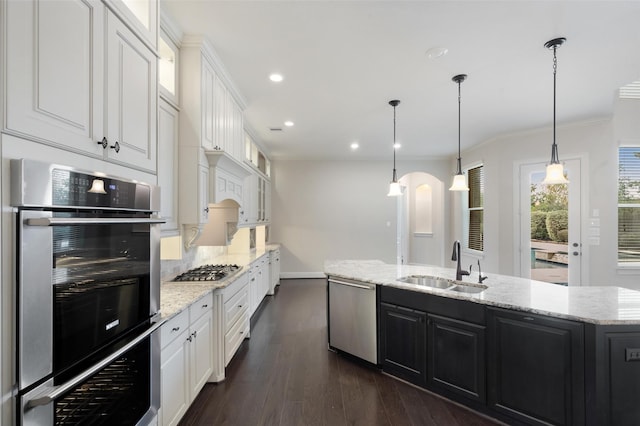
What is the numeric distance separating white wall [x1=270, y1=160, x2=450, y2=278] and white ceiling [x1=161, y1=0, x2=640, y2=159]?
108 inches

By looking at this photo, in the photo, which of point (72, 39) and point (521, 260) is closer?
point (72, 39)

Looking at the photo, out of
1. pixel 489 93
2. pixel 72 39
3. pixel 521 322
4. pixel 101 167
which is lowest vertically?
pixel 521 322

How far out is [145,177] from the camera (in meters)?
1.58

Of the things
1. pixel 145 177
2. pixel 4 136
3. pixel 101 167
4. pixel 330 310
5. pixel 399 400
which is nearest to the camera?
pixel 4 136

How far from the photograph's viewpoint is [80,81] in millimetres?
1124

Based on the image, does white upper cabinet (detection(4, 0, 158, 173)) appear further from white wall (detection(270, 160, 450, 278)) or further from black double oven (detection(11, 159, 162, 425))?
white wall (detection(270, 160, 450, 278))

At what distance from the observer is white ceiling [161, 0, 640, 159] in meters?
2.11

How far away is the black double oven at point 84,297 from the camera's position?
0.90m

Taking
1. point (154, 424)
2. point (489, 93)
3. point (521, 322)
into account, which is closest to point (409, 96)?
point (489, 93)

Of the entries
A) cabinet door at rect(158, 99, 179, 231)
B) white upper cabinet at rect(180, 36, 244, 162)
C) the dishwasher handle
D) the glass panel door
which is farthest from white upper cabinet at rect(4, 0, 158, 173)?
the glass panel door

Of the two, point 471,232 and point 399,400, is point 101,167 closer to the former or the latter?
point 399,400

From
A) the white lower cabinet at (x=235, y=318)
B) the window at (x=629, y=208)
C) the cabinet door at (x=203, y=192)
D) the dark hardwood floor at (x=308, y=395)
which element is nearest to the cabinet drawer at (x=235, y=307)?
the white lower cabinet at (x=235, y=318)

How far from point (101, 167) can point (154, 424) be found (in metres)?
1.39

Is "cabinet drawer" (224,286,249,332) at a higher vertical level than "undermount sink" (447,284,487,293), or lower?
lower
